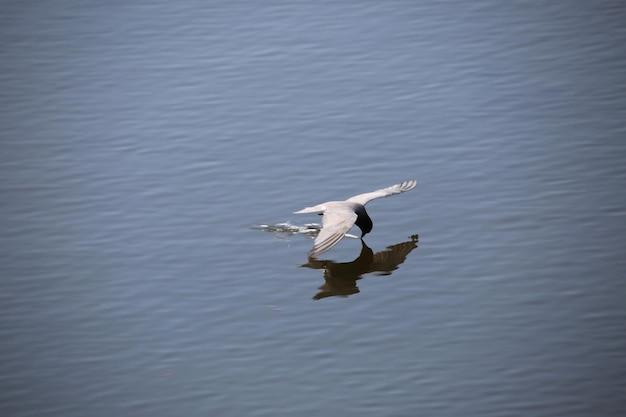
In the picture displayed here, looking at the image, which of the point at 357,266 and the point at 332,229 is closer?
the point at 332,229

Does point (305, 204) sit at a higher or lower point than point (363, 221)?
higher

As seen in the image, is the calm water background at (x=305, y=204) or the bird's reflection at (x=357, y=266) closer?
the calm water background at (x=305, y=204)

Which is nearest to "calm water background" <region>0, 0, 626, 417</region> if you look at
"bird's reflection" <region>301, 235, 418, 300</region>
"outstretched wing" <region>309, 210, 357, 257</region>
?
"bird's reflection" <region>301, 235, 418, 300</region>

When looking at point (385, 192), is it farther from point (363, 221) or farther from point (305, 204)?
point (305, 204)

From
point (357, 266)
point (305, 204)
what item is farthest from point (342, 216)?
point (305, 204)

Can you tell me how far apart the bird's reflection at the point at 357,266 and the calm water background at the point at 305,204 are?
0.64 feet

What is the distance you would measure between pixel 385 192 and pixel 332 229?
4.29 ft

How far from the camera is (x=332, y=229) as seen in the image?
41.6ft

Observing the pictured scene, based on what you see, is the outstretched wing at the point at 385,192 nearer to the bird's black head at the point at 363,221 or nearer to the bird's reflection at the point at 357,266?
the bird's black head at the point at 363,221

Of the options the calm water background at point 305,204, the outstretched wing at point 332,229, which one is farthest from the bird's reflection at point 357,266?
the outstretched wing at point 332,229

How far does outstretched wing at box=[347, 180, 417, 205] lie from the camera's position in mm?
13455

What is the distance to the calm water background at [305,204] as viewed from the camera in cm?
1082

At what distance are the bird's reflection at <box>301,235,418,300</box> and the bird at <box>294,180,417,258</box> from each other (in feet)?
0.92

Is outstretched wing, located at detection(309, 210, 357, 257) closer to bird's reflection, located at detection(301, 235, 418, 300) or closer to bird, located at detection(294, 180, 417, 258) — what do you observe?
bird, located at detection(294, 180, 417, 258)
